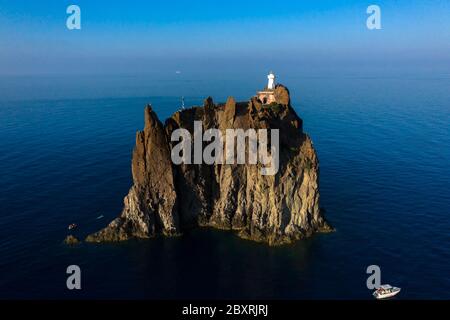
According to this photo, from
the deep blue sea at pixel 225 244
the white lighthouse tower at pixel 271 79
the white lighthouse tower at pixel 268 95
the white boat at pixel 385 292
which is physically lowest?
the white boat at pixel 385 292

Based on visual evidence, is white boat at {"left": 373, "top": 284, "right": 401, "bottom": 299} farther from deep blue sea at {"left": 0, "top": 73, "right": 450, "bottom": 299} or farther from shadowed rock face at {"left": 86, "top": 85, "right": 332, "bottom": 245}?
shadowed rock face at {"left": 86, "top": 85, "right": 332, "bottom": 245}

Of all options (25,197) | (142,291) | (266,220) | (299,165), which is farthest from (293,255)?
(25,197)

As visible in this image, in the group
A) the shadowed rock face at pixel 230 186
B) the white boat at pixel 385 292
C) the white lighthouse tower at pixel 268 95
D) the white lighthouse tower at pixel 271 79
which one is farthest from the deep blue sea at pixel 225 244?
the white lighthouse tower at pixel 271 79

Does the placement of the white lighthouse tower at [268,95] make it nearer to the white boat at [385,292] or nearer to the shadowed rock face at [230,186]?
the shadowed rock face at [230,186]

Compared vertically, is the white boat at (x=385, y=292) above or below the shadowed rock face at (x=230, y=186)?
below

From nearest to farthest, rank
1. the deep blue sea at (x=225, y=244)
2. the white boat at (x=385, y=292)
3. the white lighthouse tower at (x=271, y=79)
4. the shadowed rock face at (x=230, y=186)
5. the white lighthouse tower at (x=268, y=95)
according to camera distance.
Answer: the white boat at (x=385, y=292) → the deep blue sea at (x=225, y=244) → the shadowed rock face at (x=230, y=186) → the white lighthouse tower at (x=268, y=95) → the white lighthouse tower at (x=271, y=79)

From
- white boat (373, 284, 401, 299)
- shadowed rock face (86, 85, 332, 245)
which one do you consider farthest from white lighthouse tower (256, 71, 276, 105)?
white boat (373, 284, 401, 299)

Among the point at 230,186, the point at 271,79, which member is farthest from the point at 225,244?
the point at 271,79
